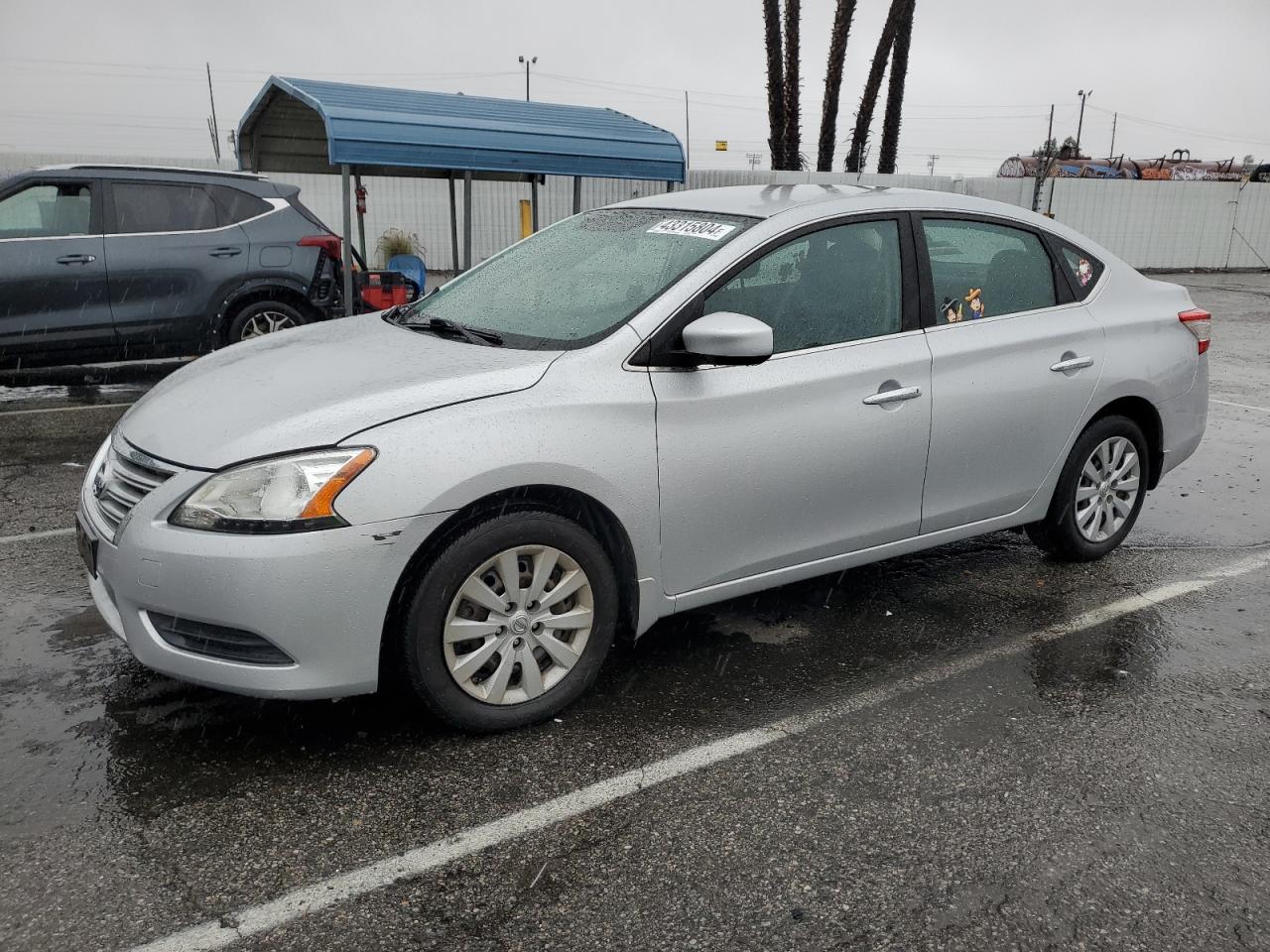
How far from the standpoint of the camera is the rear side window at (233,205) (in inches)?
353

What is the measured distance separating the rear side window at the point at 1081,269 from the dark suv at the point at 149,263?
638 cm

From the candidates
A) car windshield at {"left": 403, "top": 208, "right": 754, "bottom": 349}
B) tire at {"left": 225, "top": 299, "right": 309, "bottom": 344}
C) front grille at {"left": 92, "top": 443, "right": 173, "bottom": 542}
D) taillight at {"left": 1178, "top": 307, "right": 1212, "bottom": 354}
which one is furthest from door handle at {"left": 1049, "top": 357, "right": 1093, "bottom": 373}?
tire at {"left": 225, "top": 299, "right": 309, "bottom": 344}

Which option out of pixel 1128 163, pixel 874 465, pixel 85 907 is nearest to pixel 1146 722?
pixel 874 465

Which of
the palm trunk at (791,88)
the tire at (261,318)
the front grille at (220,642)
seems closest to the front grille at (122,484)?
the front grille at (220,642)

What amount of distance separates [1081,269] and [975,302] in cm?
75

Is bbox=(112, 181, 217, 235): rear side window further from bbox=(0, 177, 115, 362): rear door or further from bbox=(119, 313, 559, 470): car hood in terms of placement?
bbox=(119, 313, 559, 470): car hood

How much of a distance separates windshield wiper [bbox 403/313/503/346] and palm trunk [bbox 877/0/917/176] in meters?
23.0

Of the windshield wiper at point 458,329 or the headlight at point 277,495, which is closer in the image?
the headlight at point 277,495

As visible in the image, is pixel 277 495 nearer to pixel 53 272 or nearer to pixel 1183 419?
pixel 1183 419

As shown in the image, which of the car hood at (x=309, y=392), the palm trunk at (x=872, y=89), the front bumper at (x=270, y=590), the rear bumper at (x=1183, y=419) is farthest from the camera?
the palm trunk at (x=872, y=89)

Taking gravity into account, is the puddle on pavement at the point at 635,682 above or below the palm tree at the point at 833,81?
below

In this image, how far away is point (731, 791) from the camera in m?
3.06

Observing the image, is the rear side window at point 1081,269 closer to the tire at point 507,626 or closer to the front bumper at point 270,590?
the tire at point 507,626

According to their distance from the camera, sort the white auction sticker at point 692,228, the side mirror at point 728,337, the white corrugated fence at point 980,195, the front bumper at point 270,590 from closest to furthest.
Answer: the front bumper at point 270,590, the side mirror at point 728,337, the white auction sticker at point 692,228, the white corrugated fence at point 980,195
